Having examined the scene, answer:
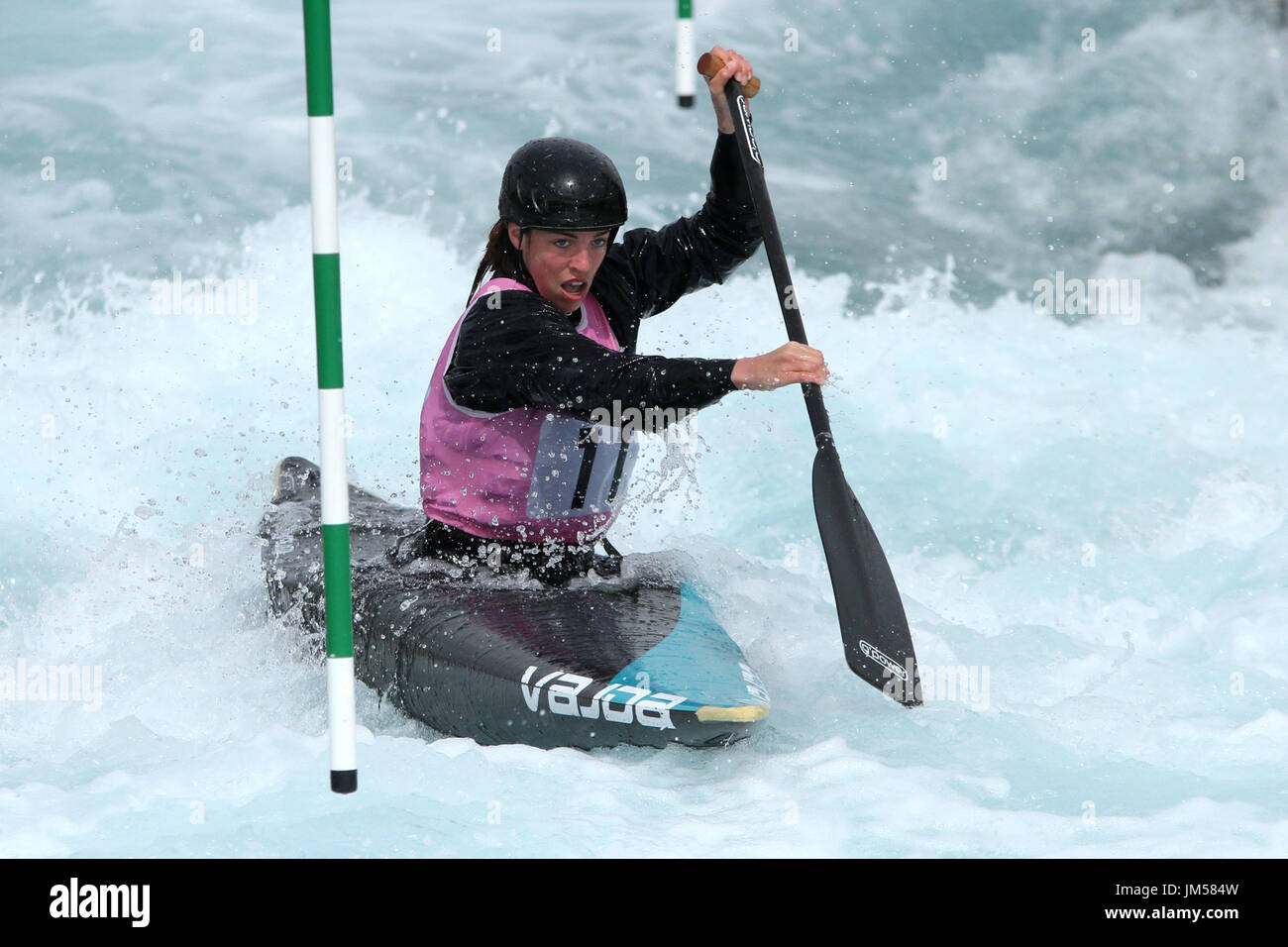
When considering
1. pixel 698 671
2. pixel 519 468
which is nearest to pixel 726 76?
pixel 519 468

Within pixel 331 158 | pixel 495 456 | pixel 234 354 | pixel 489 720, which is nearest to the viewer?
pixel 331 158

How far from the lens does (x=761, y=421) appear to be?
6320 millimetres

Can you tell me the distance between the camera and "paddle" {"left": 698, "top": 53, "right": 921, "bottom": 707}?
2770 mm

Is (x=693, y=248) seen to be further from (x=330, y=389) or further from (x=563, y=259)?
(x=330, y=389)

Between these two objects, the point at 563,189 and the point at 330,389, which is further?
the point at 563,189

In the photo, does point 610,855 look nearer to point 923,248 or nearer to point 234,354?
point 234,354

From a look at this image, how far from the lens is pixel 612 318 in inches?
130

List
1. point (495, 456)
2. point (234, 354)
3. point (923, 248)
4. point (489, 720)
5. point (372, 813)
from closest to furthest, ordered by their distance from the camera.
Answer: point (372, 813) → point (489, 720) → point (495, 456) → point (234, 354) → point (923, 248)

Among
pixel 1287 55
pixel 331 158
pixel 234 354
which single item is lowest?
pixel 331 158

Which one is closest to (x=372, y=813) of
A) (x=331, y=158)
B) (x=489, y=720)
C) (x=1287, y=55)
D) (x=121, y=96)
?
(x=489, y=720)

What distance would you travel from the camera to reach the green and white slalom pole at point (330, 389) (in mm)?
2113

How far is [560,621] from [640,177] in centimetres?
663
